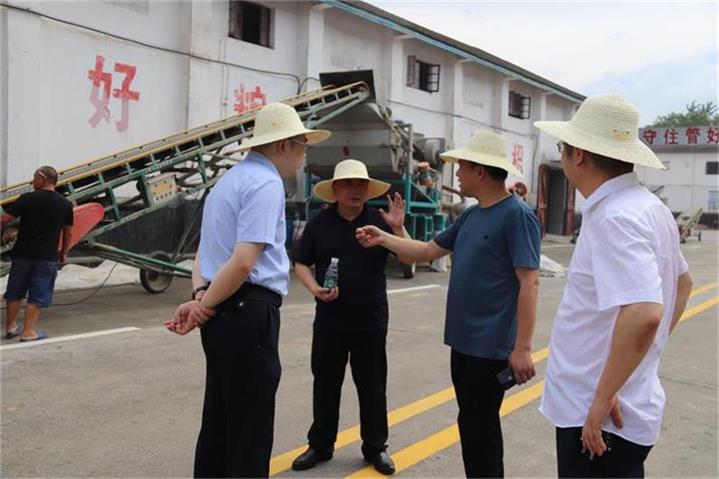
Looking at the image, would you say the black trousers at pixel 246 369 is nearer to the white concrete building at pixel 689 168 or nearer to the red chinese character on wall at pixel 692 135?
the white concrete building at pixel 689 168

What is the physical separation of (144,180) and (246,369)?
6.26 meters

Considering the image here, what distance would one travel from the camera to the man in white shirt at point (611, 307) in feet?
6.35

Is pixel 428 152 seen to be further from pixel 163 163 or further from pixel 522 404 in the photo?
pixel 522 404

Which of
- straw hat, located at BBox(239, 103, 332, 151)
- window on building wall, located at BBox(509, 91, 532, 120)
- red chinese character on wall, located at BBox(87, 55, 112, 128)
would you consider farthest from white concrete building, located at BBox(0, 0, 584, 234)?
straw hat, located at BBox(239, 103, 332, 151)

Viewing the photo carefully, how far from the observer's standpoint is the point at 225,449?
2.91 metres

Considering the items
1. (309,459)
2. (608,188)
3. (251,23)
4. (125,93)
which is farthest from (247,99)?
(608,188)

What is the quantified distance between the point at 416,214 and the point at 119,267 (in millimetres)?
5734

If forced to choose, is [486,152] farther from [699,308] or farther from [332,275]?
[699,308]

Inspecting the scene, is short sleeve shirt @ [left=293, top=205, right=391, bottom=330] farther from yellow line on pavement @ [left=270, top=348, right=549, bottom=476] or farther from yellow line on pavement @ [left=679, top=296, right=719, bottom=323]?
yellow line on pavement @ [left=679, top=296, right=719, bottom=323]

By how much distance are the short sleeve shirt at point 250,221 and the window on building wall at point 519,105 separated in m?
23.0

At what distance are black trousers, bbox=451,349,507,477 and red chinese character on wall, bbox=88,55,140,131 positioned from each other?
972cm

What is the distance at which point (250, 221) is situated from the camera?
2.67 m

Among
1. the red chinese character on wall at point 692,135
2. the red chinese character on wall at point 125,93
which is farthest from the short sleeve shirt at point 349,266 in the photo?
the red chinese character on wall at point 692,135

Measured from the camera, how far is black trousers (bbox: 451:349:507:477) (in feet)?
10.0
